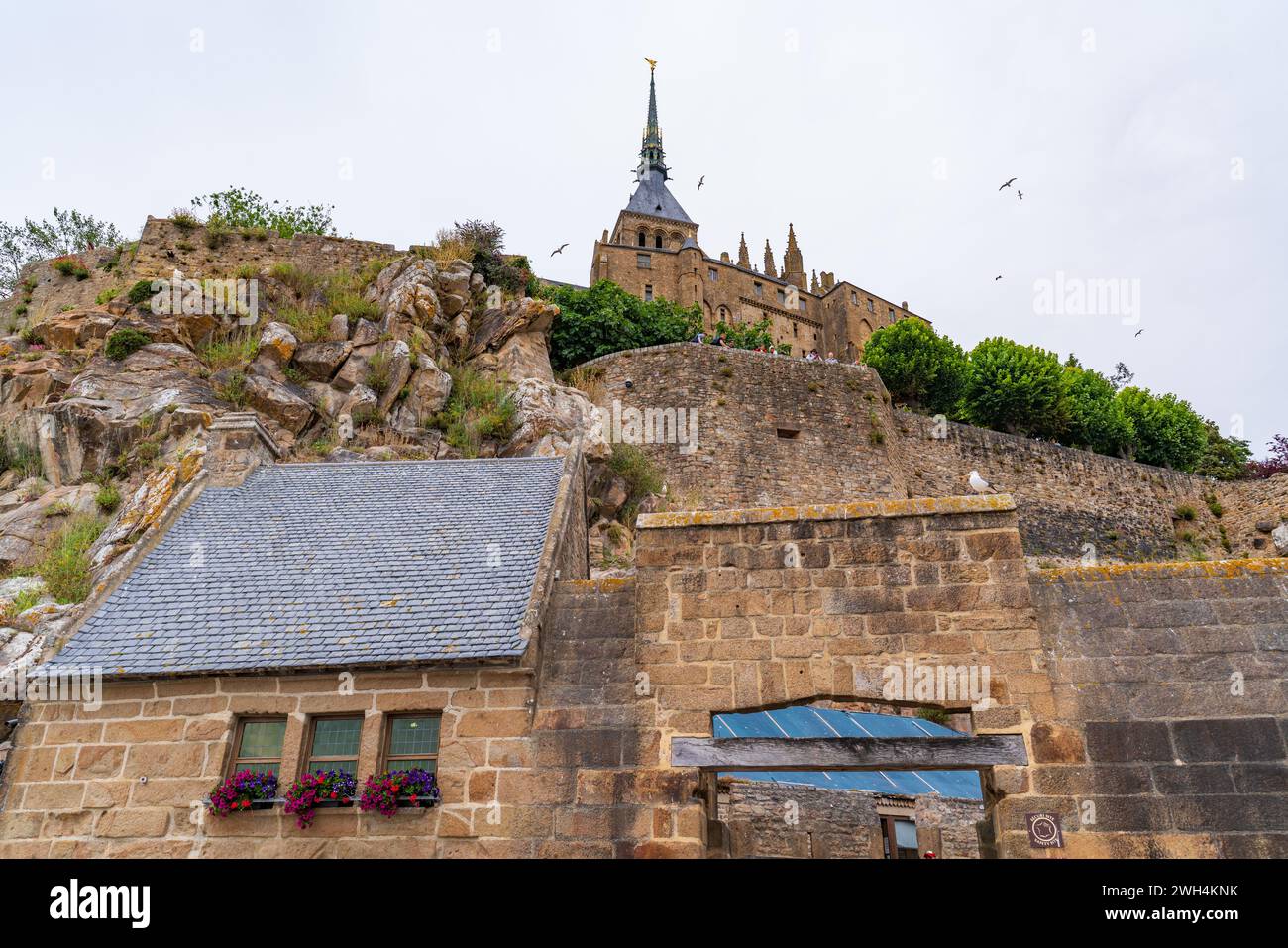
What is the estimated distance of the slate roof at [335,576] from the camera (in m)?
9.11

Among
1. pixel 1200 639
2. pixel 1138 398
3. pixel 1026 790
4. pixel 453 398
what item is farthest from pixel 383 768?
pixel 1138 398

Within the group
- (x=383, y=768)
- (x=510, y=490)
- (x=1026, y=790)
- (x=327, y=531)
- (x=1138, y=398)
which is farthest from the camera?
(x=1138, y=398)

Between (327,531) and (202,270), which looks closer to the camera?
(327,531)

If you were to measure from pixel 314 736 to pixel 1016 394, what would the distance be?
35.2 meters

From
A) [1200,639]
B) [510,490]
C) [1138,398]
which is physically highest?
[1138,398]

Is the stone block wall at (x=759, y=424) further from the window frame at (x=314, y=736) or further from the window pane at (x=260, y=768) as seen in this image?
the window pane at (x=260, y=768)

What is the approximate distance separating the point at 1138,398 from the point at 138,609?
142 feet

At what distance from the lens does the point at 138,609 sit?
33.5ft

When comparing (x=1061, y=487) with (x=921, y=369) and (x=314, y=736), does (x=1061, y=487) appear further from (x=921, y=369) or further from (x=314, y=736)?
(x=314, y=736)

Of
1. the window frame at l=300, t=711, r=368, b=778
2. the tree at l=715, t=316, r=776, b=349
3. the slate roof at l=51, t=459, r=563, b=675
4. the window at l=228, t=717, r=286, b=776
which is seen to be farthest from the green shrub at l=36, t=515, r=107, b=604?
the tree at l=715, t=316, r=776, b=349

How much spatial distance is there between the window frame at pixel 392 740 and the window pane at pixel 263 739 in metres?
1.03

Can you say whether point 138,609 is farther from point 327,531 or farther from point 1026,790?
point 1026,790
